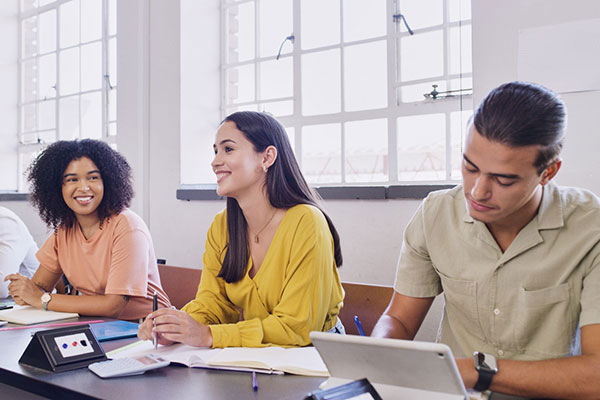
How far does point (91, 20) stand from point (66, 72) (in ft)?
1.75

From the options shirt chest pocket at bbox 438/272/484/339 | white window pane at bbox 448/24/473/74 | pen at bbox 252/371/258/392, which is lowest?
pen at bbox 252/371/258/392

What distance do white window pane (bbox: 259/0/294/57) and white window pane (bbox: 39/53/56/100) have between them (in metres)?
2.38

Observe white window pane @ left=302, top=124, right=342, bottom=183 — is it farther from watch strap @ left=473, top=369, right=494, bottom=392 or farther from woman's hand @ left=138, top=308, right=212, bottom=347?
watch strap @ left=473, top=369, right=494, bottom=392

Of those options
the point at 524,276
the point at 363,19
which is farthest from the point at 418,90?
the point at 524,276

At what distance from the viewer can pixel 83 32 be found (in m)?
4.71

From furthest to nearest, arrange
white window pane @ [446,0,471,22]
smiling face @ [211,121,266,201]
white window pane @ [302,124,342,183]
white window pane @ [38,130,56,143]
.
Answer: white window pane @ [38,130,56,143] < white window pane @ [302,124,342,183] < white window pane @ [446,0,471,22] < smiling face @ [211,121,266,201]

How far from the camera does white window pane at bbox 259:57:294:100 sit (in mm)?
3453

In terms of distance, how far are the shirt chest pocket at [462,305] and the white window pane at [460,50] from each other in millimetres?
1423

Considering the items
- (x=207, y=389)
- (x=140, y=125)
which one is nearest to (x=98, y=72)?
(x=140, y=125)

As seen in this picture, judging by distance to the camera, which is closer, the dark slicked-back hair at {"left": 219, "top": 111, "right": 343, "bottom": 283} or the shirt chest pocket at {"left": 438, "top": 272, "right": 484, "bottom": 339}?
the shirt chest pocket at {"left": 438, "top": 272, "right": 484, "bottom": 339}

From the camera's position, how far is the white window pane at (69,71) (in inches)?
188

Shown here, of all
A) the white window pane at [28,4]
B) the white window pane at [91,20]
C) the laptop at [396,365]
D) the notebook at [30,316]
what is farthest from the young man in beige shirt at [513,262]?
the white window pane at [28,4]

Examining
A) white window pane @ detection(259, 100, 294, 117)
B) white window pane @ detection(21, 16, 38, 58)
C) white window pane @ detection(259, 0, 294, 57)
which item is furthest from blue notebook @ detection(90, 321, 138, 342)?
white window pane @ detection(21, 16, 38, 58)

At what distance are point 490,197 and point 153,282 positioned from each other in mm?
1513
